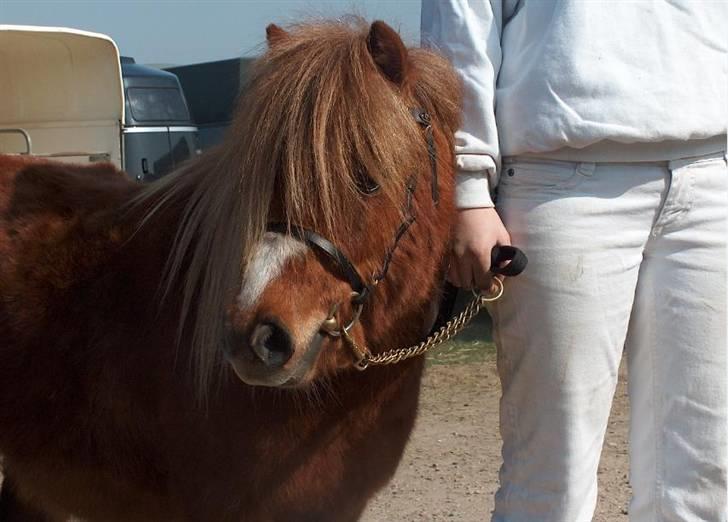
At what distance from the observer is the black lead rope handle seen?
1782 mm

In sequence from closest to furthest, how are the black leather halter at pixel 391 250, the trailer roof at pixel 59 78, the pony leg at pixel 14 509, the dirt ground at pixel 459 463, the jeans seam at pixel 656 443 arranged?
the black leather halter at pixel 391 250, the jeans seam at pixel 656 443, the pony leg at pixel 14 509, the dirt ground at pixel 459 463, the trailer roof at pixel 59 78

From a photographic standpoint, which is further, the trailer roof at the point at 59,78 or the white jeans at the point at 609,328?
the trailer roof at the point at 59,78

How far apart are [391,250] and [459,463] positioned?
8.42 ft

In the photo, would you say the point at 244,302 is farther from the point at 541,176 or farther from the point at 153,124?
the point at 153,124

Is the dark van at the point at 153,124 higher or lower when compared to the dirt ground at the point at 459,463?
lower

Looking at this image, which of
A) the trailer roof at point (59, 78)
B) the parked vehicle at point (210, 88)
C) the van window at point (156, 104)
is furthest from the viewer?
the parked vehicle at point (210, 88)

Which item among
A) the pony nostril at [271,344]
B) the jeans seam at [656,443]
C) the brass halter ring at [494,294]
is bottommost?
the jeans seam at [656,443]

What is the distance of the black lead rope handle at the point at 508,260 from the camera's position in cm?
178

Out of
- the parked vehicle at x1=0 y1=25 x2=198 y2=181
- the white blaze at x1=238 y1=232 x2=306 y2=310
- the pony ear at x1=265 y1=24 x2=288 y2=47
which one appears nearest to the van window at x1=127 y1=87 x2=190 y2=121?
the parked vehicle at x1=0 y1=25 x2=198 y2=181

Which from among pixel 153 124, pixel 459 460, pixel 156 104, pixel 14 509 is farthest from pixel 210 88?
pixel 14 509

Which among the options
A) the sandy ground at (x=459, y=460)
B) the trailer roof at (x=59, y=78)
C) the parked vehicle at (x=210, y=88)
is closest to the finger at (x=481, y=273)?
the sandy ground at (x=459, y=460)

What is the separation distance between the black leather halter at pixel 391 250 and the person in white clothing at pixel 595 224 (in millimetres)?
47

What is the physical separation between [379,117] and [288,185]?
0.23 m

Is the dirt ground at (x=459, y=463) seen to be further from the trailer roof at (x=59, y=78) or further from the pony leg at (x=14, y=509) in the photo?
the trailer roof at (x=59, y=78)
